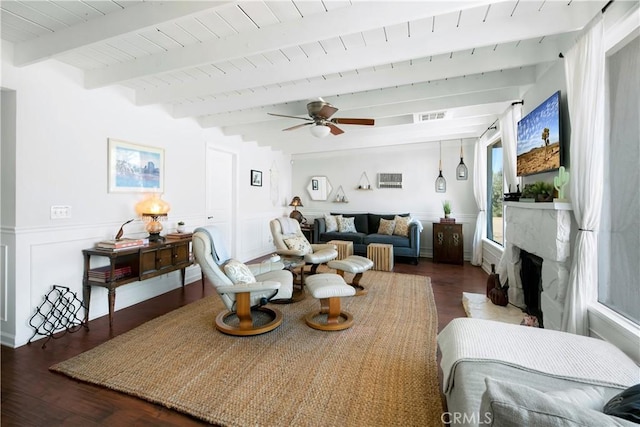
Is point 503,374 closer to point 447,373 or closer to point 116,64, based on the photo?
point 447,373

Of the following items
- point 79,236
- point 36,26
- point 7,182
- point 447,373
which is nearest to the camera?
point 447,373

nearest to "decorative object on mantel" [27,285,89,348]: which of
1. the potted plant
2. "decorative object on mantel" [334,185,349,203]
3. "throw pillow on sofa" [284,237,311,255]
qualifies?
"throw pillow on sofa" [284,237,311,255]

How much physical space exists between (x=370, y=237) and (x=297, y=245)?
2.03 meters

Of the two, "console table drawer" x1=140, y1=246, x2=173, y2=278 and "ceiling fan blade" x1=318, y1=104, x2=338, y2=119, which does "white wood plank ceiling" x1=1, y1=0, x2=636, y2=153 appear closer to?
"ceiling fan blade" x1=318, y1=104, x2=338, y2=119

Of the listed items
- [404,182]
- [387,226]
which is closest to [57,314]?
[387,226]

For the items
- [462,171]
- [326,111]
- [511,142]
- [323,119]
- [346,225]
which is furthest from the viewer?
[346,225]

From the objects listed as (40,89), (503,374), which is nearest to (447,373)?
(503,374)

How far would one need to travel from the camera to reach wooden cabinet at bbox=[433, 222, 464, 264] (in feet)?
17.4

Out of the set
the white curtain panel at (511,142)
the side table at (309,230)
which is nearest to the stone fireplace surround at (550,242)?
the white curtain panel at (511,142)

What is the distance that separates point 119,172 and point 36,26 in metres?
1.43

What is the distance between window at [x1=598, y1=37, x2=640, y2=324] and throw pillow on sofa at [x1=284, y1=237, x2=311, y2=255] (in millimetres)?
3055

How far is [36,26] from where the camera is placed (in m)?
2.08

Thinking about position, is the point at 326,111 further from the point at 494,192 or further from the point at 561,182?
the point at 494,192

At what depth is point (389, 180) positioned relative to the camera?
21.0ft
